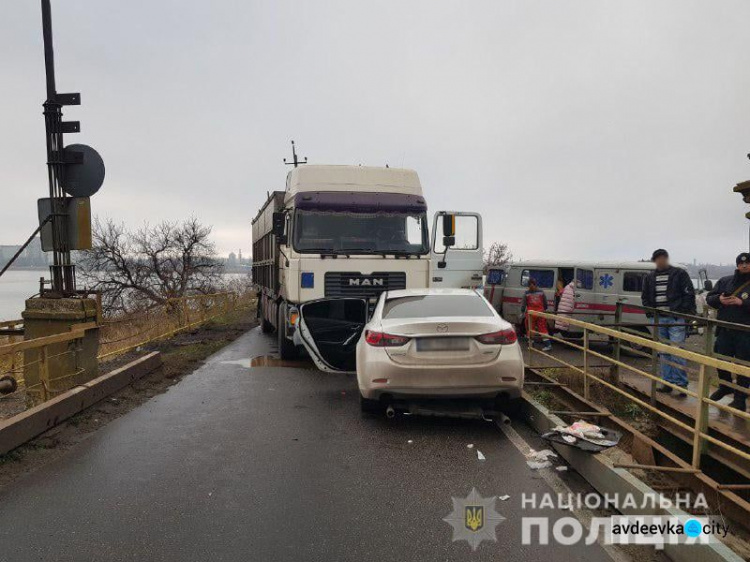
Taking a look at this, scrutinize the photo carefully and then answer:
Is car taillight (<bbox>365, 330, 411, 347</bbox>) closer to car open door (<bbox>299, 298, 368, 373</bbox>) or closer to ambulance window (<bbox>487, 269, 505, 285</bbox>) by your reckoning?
car open door (<bbox>299, 298, 368, 373</bbox>)

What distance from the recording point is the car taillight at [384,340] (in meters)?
5.23

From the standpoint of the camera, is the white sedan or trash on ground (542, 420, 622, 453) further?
the white sedan

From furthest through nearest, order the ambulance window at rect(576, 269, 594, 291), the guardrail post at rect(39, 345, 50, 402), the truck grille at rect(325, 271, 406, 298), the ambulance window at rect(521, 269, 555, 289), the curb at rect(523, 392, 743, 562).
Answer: the ambulance window at rect(521, 269, 555, 289), the ambulance window at rect(576, 269, 594, 291), the truck grille at rect(325, 271, 406, 298), the guardrail post at rect(39, 345, 50, 402), the curb at rect(523, 392, 743, 562)

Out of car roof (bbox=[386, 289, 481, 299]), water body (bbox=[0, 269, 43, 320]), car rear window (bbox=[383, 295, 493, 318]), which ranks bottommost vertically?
water body (bbox=[0, 269, 43, 320])

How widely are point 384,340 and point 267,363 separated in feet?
17.1

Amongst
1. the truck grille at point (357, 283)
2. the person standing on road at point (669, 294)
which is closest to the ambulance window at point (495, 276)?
the truck grille at point (357, 283)

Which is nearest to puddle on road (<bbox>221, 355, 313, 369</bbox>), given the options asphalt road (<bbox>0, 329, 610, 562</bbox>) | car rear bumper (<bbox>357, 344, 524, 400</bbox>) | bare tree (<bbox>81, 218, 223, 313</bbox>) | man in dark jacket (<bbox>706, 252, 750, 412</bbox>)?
Result: asphalt road (<bbox>0, 329, 610, 562</bbox>)

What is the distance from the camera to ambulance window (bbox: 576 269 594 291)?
11898 mm

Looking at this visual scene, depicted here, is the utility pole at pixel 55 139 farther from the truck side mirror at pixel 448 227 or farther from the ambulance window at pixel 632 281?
the ambulance window at pixel 632 281

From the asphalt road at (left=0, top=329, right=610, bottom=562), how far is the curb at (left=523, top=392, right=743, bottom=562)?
1.01 ft

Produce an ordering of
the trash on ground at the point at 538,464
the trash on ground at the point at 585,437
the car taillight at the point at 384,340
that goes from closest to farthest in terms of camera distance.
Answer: the trash on ground at the point at 585,437, the trash on ground at the point at 538,464, the car taillight at the point at 384,340

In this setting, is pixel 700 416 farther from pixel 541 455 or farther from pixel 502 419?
pixel 502 419

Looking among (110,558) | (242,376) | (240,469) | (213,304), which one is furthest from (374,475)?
(213,304)

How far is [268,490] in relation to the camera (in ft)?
12.6
